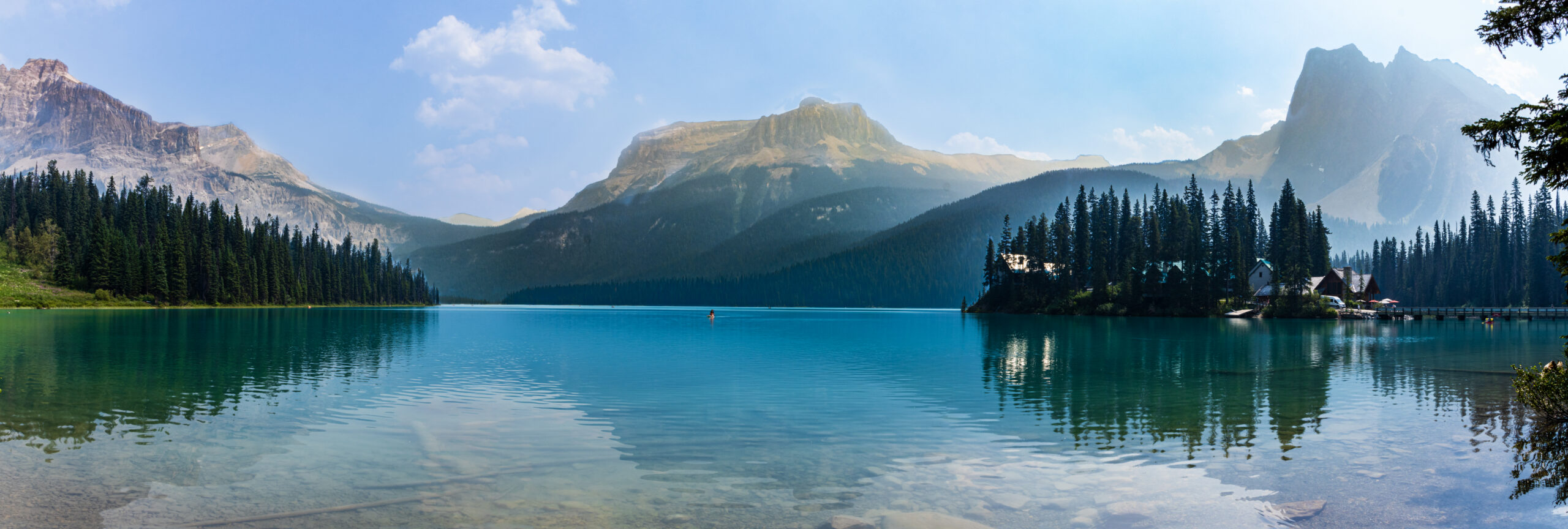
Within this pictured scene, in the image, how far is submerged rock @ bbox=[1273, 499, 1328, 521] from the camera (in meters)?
13.3

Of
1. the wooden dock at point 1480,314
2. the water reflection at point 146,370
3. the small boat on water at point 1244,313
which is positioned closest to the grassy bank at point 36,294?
the water reflection at point 146,370

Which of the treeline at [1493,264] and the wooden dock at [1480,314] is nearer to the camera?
the wooden dock at [1480,314]

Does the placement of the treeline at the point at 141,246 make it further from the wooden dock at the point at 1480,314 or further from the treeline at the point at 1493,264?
the treeline at the point at 1493,264

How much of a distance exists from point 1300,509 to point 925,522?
6753 millimetres

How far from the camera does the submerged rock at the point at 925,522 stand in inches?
488

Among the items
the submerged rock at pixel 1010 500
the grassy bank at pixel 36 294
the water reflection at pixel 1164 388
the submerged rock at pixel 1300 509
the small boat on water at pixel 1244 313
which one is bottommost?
the water reflection at pixel 1164 388

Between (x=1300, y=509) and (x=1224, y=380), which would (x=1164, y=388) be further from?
(x=1300, y=509)

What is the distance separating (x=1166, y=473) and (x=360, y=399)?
25393mm

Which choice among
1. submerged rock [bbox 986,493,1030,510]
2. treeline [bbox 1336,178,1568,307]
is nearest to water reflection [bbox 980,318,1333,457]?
submerged rock [bbox 986,493,1030,510]

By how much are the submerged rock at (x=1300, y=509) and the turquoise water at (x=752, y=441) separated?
0.62 ft

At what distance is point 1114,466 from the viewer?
665 inches

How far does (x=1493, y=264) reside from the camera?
531 ft

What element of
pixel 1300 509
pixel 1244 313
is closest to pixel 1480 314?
pixel 1244 313

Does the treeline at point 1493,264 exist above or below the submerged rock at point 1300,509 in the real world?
above
